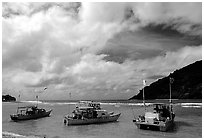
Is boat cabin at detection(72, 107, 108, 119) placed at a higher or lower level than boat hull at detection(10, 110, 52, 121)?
higher

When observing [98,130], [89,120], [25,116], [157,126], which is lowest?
[98,130]

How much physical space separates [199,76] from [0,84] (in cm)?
19461

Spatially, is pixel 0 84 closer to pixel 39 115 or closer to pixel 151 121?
pixel 151 121

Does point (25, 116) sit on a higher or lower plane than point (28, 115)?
lower

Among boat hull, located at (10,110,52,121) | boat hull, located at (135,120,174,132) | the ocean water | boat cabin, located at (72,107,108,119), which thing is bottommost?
the ocean water

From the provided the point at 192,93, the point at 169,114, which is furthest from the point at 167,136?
the point at 192,93

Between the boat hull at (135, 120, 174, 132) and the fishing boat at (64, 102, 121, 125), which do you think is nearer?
the boat hull at (135, 120, 174, 132)

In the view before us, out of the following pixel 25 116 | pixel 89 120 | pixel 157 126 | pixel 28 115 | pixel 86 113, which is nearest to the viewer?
pixel 157 126

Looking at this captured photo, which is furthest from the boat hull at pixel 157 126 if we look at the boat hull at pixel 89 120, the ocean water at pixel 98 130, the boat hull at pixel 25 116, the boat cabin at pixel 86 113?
the boat hull at pixel 25 116

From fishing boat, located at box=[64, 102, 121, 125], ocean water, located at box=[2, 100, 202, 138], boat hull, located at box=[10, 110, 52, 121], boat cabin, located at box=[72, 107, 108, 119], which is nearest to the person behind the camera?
ocean water, located at box=[2, 100, 202, 138]

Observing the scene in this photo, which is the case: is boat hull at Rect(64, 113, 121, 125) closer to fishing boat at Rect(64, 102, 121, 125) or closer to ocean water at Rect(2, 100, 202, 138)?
fishing boat at Rect(64, 102, 121, 125)

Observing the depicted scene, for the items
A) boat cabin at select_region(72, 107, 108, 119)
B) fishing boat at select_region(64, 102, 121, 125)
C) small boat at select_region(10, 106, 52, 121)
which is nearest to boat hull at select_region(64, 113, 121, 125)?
fishing boat at select_region(64, 102, 121, 125)

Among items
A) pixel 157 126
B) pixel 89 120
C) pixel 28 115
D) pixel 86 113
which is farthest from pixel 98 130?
pixel 28 115

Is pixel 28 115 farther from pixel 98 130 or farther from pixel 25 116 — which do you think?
pixel 98 130
